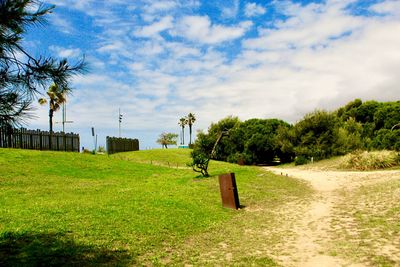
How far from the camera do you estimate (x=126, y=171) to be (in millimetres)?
25453

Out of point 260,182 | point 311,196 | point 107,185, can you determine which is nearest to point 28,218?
point 107,185

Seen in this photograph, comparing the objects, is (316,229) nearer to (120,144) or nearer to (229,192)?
(229,192)

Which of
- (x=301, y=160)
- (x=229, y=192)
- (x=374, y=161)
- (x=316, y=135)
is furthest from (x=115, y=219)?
(x=316, y=135)

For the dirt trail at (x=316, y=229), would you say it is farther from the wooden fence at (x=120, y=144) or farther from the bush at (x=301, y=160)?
the wooden fence at (x=120, y=144)

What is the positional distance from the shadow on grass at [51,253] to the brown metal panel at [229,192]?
571 cm

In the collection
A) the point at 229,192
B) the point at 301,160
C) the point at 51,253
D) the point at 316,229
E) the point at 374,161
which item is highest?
the point at 374,161

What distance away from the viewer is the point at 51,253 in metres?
6.87

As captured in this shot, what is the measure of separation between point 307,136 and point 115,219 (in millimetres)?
27611

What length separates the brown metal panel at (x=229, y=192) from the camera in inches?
481

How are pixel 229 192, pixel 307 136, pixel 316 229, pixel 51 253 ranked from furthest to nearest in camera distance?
pixel 307 136, pixel 229 192, pixel 316 229, pixel 51 253

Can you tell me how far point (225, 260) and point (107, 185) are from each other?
1273 centimetres

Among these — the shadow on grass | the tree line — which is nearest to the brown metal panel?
the shadow on grass

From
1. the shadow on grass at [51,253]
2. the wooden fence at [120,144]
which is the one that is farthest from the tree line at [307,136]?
the shadow on grass at [51,253]

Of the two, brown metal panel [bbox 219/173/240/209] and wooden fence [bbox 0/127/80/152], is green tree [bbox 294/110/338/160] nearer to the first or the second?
brown metal panel [bbox 219/173/240/209]
